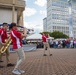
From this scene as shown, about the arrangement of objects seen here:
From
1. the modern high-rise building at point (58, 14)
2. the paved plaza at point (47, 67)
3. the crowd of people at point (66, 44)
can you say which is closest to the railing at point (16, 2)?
the crowd of people at point (66, 44)

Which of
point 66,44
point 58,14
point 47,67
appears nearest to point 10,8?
point 66,44

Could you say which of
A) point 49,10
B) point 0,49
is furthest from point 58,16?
point 0,49

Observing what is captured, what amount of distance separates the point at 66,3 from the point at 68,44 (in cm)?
15222

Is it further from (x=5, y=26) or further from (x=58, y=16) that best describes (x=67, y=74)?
(x=58, y=16)

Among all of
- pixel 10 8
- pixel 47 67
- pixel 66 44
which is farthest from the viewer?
pixel 10 8

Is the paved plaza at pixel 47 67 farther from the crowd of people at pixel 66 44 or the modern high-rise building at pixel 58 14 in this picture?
the modern high-rise building at pixel 58 14

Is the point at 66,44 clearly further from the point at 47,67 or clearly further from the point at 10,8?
the point at 47,67

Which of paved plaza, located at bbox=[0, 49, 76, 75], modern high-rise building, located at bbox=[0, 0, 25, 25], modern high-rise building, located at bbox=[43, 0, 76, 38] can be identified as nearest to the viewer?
paved plaza, located at bbox=[0, 49, 76, 75]

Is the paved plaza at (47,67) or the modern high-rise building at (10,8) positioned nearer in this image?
the paved plaza at (47,67)

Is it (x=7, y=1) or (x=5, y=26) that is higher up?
(x=7, y=1)

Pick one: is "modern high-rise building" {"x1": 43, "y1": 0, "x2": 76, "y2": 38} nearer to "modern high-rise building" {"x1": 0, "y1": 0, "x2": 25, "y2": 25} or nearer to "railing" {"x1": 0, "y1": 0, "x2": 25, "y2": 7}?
"modern high-rise building" {"x1": 0, "y1": 0, "x2": 25, "y2": 25}

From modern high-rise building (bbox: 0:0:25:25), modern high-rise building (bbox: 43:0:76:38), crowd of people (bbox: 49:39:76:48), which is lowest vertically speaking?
crowd of people (bbox: 49:39:76:48)

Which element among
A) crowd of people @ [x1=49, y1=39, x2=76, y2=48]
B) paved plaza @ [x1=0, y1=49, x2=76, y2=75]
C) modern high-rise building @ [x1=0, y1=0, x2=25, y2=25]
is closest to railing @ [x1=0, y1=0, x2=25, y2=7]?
modern high-rise building @ [x1=0, y1=0, x2=25, y2=25]

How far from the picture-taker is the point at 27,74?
728 centimetres
